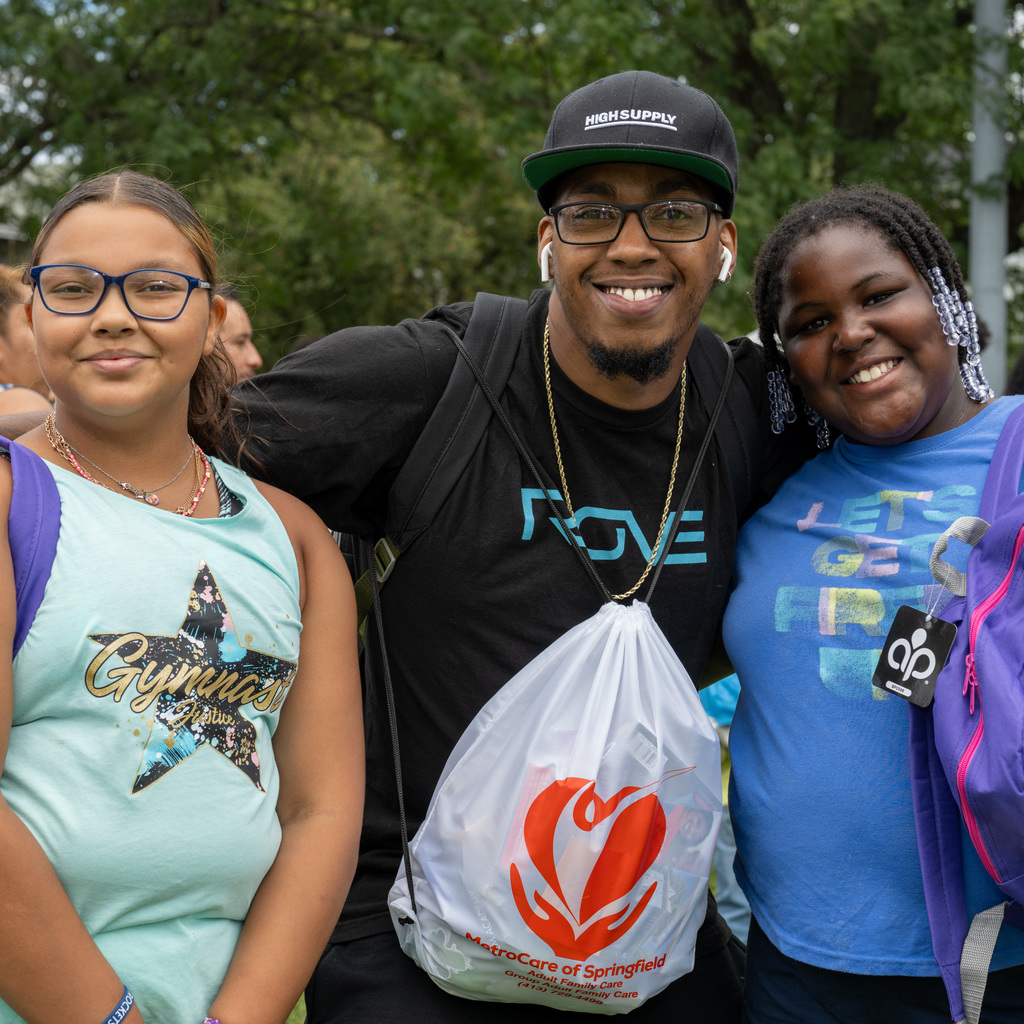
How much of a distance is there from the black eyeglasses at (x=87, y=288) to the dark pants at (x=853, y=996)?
66.2 inches

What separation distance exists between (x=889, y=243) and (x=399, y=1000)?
1.84m

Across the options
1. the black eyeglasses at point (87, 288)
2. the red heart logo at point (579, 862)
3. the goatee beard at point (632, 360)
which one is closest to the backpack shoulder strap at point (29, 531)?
the black eyeglasses at point (87, 288)

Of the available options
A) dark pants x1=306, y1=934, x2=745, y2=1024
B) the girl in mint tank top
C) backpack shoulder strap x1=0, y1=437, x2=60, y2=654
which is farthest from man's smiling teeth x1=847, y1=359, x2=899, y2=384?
backpack shoulder strap x1=0, y1=437, x2=60, y2=654

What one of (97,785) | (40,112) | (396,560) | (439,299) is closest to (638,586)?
(396,560)

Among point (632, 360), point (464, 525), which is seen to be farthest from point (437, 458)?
point (632, 360)

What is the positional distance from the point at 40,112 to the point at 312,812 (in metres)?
11.1

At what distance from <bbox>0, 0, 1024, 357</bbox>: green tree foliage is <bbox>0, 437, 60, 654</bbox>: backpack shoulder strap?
5324mm

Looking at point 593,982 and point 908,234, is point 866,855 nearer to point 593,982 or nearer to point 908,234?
point 593,982

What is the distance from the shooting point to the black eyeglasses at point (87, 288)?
1.81 meters

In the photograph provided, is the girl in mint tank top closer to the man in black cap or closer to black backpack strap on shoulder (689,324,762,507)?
the man in black cap

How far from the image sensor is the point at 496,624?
2.38 m

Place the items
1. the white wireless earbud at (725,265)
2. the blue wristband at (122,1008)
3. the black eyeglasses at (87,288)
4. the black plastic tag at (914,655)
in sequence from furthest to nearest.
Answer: the white wireless earbud at (725,265), the black plastic tag at (914,655), the black eyeglasses at (87,288), the blue wristband at (122,1008)

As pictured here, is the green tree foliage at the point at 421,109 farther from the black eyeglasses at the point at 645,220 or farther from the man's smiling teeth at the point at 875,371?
the man's smiling teeth at the point at 875,371

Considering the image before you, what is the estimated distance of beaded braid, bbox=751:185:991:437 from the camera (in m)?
2.42
